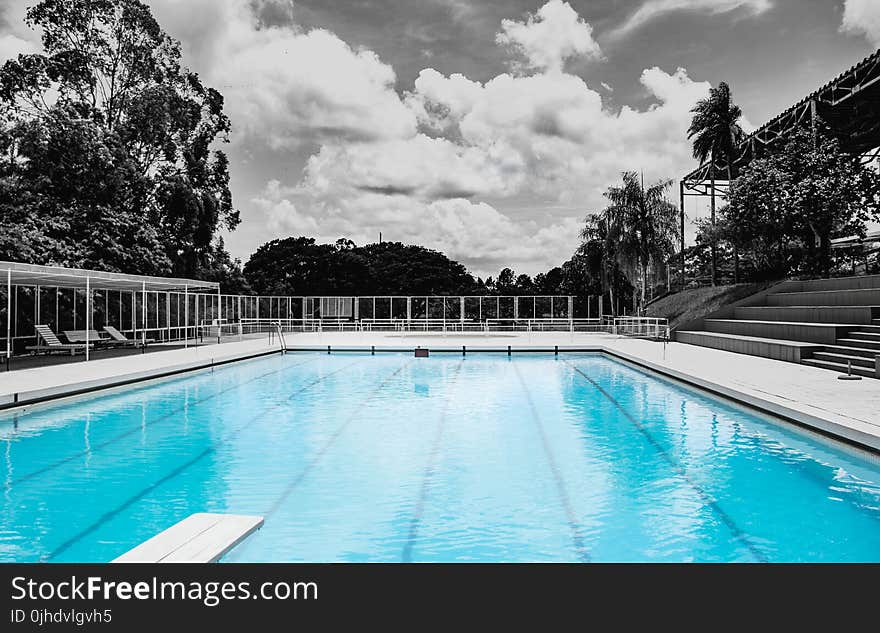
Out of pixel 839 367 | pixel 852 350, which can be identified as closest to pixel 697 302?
pixel 852 350

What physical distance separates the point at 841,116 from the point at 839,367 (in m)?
13.8

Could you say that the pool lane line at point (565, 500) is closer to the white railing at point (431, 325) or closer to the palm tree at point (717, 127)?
the white railing at point (431, 325)

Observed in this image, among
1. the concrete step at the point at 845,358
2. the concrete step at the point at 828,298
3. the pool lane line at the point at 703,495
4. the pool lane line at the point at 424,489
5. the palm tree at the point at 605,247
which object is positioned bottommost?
the pool lane line at the point at 703,495

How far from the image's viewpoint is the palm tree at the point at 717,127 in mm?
25391

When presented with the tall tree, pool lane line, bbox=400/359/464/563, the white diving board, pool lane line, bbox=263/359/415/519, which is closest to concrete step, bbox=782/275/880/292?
pool lane line, bbox=263/359/415/519

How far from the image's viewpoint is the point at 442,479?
204 inches

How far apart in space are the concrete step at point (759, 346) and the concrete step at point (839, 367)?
0.33m

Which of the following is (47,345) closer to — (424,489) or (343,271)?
(424,489)

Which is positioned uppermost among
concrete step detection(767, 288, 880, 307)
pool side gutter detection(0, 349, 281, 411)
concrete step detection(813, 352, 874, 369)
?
concrete step detection(767, 288, 880, 307)

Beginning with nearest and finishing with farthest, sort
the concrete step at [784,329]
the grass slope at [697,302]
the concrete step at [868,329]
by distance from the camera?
1. the concrete step at [868,329]
2. the concrete step at [784,329]
3. the grass slope at [697,302]

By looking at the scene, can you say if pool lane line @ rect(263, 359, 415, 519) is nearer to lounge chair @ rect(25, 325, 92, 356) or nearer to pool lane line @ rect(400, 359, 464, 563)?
pool lane line @ rect(400, 359, 464, 563)

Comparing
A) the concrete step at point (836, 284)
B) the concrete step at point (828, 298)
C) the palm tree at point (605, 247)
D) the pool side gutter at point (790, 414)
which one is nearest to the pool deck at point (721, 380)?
the pool side gutter at point (790, 414)

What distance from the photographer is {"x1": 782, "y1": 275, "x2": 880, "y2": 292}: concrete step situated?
14.3 meters
